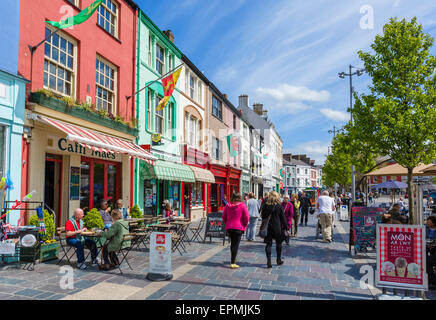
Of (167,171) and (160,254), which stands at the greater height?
(167,171)

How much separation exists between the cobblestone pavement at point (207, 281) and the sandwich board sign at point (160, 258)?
0.69 ft

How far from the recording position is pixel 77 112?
9797 mm

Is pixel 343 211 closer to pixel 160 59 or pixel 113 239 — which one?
pixel 160 59

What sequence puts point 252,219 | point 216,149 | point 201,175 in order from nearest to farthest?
point 252,219 → point 201,175 → point 216,149

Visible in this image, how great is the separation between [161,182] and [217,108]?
1071 centimetres

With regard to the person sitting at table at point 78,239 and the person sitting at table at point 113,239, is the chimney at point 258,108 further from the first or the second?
the person sitting at table at point 113,239

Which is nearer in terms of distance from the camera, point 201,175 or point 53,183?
point 53,183

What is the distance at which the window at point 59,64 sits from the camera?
9.22 metres

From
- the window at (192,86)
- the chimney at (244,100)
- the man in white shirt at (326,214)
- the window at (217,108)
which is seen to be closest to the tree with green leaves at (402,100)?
the man in white shirt at (326,214)

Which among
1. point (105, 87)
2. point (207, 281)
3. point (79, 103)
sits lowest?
point (207, 281)

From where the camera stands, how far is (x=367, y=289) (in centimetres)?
567

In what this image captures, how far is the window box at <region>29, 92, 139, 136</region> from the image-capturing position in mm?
8402

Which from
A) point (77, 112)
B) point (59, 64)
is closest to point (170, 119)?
point (77, 112)

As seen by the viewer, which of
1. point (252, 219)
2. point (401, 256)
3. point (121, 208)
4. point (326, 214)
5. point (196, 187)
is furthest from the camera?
point (196, 187)
